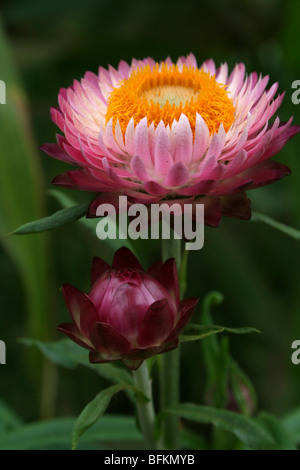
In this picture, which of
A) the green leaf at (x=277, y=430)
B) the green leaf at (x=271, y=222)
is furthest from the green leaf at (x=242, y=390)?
the green leaf at (x=271, y=222)

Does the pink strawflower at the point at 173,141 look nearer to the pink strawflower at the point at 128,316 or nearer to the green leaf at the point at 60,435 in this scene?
the pink strawflower at the point at 128,316

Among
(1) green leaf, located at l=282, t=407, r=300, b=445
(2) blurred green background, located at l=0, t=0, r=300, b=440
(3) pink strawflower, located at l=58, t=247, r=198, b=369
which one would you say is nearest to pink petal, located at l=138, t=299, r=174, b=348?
(3) pink strawflower, located at l=58, t=247, r=198, b=369

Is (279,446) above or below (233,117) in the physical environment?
below

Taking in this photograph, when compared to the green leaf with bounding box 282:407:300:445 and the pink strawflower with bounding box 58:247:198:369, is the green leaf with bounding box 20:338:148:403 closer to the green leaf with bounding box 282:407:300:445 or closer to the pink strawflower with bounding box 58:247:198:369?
the pink strawflower with bounding box 58:247:198:369

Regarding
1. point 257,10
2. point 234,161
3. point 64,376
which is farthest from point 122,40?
point 234,161

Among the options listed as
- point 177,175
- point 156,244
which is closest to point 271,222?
point 177,175

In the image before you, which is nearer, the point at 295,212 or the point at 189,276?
the point at 295,212

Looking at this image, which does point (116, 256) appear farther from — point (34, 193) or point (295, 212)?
point (295, 212)
